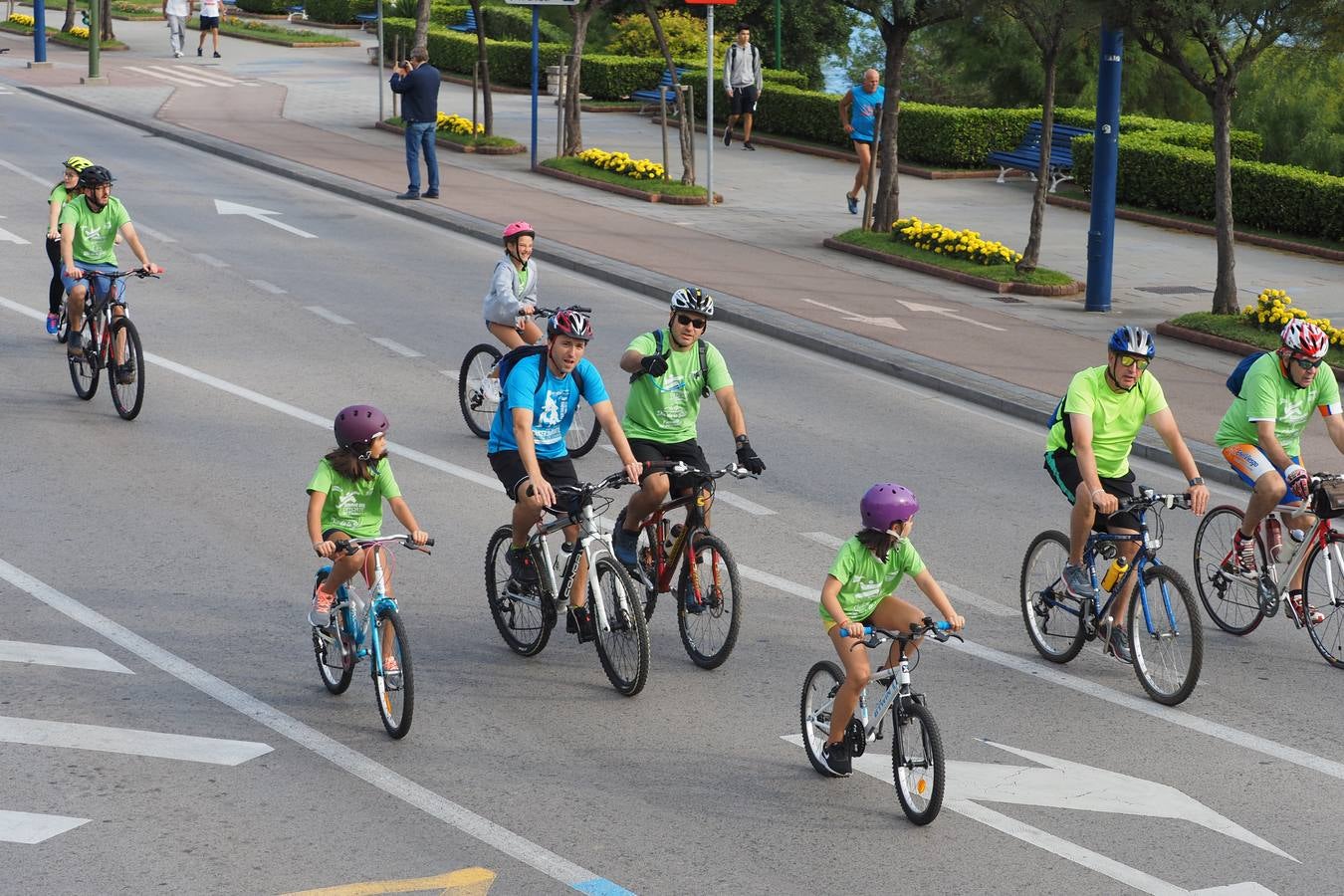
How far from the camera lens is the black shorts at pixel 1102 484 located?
9422 millimetres

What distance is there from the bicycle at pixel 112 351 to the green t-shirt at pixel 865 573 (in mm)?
7723

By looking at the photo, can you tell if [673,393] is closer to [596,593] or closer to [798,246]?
[596,593]

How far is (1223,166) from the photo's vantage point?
18406 millimetres

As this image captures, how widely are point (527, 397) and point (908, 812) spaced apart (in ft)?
9.70

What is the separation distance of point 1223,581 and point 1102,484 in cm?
134

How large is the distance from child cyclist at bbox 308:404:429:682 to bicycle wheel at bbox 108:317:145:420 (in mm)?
5748

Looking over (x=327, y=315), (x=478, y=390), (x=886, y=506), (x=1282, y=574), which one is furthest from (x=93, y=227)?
(x=1282, y=574)

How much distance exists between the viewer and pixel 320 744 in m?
8.39

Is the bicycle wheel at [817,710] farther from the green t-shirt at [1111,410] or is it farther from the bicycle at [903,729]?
the green t-shirt at [1111,410]

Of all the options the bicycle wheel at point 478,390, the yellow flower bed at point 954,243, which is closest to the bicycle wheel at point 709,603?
the bicycle wheel at point 478,390

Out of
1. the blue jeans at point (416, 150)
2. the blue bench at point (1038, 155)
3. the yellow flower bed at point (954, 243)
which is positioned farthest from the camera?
the blue bench at point (1038, 155)

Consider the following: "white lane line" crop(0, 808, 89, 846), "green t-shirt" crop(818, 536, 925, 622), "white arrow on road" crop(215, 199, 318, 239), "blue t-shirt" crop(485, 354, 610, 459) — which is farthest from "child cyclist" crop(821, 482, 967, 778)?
"white arrow on road" crop(215, 199, 318, 239)

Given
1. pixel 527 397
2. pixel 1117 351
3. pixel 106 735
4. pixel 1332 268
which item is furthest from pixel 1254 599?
pixel 1332 268

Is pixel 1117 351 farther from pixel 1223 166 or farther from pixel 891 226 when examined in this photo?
pixel 891 226
